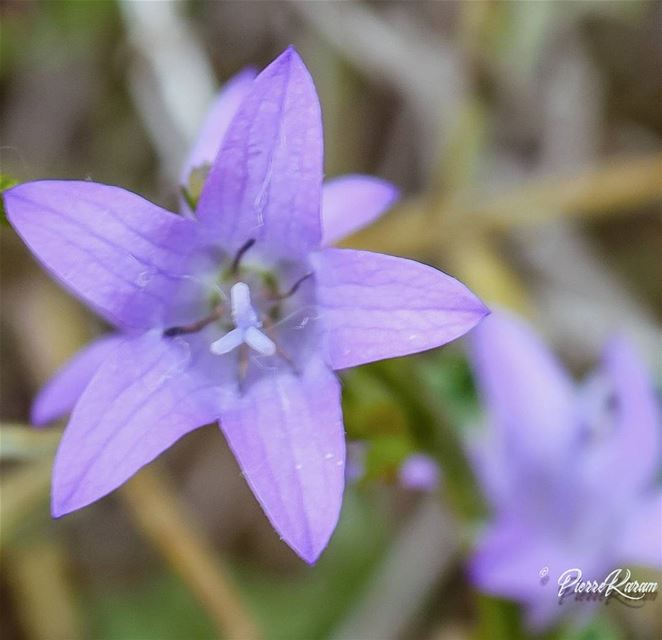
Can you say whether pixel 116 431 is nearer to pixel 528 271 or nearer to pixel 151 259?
pixel 151 259

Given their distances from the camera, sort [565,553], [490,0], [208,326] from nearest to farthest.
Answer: [208,326] < [565,553] < [490,0]

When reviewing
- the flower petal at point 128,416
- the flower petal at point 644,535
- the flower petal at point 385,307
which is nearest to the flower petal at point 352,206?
the flower petal at point 385,307

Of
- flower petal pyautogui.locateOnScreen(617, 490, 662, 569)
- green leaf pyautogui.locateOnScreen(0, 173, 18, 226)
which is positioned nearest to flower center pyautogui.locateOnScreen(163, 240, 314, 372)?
green leaf pyautogui.locateOnScreen(0, 173, 18, 226)

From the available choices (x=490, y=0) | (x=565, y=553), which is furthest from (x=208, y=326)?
(x=490, y=0)

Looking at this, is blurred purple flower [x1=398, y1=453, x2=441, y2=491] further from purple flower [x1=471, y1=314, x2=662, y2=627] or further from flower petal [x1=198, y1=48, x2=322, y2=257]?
flower petal [x1=198, y1=48, x2=322, y2=257]

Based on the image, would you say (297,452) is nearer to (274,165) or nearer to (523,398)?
(274,165)

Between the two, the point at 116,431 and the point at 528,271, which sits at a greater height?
the point at 116,431

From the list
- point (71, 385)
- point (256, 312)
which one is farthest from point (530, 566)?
point (71, 385)
